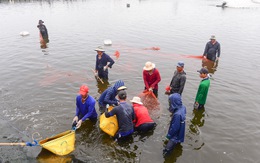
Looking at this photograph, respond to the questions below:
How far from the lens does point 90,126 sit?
775 centimetres

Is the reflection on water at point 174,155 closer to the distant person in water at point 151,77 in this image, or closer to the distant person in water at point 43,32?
the distant person in water at point 151,77

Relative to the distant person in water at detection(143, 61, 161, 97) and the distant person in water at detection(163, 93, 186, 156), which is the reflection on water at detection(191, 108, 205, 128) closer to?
the distant person in water at detection(143, 61, 161, 97)

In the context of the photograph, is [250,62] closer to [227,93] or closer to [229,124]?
[227,93]

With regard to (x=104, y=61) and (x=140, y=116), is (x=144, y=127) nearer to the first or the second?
(x=140, y=116)

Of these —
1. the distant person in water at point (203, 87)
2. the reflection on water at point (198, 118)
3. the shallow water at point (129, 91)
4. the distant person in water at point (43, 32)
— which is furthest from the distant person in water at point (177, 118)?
the distant person in water at point (43, 32)

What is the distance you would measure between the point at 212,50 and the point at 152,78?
7248 mm

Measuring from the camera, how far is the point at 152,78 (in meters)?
9.23

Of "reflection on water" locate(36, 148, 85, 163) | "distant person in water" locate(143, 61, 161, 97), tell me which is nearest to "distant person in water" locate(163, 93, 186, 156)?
"reflection on water" locate(36, 148, 85, 163)

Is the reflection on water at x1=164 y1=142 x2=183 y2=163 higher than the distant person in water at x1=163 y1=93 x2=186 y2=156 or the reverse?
the reverse

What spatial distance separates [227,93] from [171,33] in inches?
613

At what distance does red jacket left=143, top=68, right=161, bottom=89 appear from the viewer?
355 inches

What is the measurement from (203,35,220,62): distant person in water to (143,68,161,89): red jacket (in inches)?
269

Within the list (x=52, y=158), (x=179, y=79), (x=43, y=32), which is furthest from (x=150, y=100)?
(x=43, y=32)

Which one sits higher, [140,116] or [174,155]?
[140,116]
